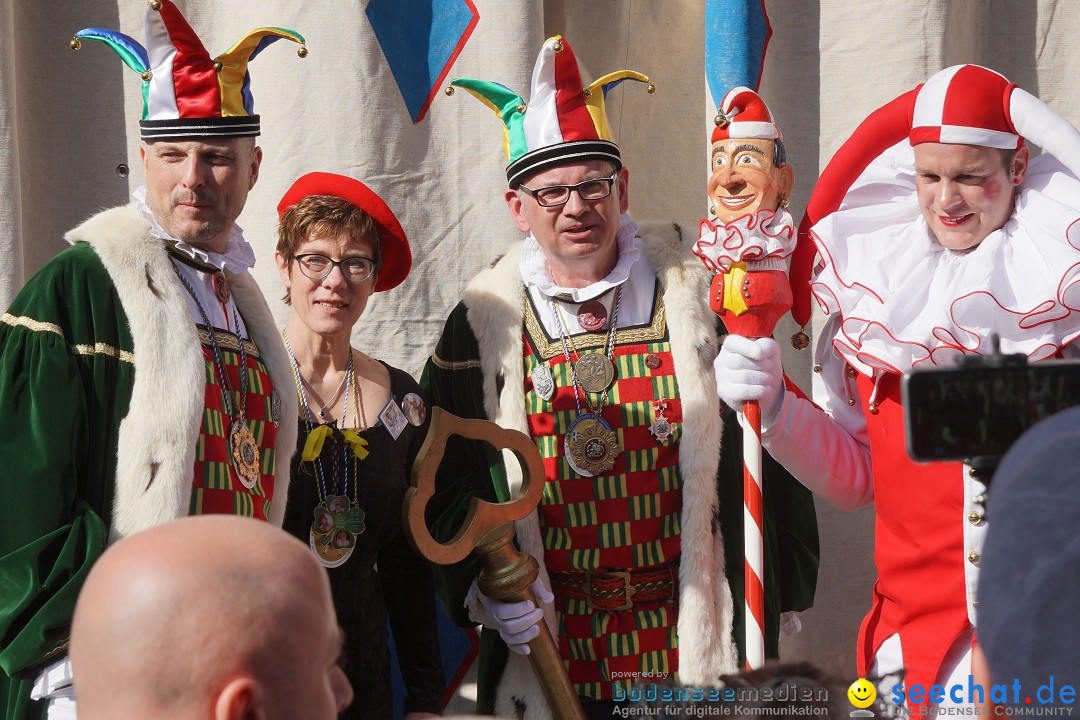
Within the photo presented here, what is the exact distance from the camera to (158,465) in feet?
7.28

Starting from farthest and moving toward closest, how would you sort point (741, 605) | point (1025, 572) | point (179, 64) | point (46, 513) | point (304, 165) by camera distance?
point (304, 165), point (741, 605), point (179, 64), point (46, 513), point (1025, 572)

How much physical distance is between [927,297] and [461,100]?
1.56 m

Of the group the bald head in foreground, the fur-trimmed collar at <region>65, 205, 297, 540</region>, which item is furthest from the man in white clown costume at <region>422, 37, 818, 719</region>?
the bald head in foreground

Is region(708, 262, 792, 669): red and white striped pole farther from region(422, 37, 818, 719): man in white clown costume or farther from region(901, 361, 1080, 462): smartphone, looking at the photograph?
region(901, 361, 1080, 462): smartphone

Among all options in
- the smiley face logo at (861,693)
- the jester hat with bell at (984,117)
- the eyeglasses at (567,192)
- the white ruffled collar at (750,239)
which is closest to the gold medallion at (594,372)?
the eyeglasses at (567,192)

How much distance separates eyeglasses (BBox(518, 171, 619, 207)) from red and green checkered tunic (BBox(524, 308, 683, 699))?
0.39 m

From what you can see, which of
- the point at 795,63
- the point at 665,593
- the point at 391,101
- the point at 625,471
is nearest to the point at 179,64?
the point at 391,101

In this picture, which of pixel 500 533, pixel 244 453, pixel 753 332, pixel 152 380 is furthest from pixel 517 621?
pixel 152 380

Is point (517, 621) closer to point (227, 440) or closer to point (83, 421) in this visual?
point (227, 440)

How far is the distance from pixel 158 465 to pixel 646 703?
46.3 inches

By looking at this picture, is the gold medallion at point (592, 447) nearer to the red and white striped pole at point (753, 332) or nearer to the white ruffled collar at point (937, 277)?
the red and white striped pole at point (753, 332)

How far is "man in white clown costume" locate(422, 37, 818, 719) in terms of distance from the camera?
272 cm

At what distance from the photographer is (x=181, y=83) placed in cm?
241

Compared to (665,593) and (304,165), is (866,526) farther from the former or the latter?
(304,165)
